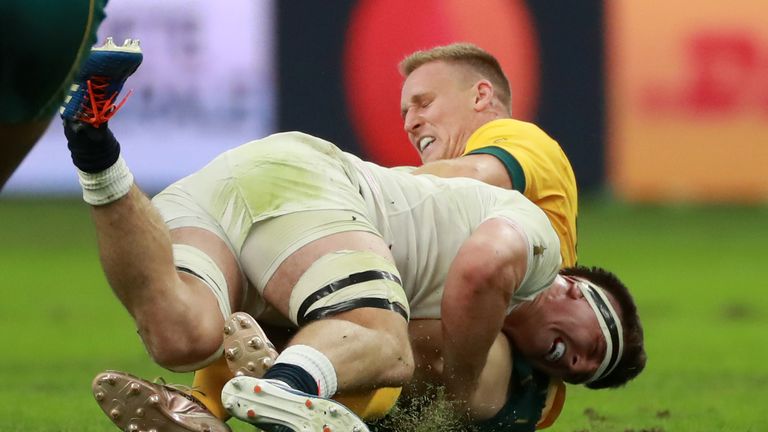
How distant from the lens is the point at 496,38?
14.6 m

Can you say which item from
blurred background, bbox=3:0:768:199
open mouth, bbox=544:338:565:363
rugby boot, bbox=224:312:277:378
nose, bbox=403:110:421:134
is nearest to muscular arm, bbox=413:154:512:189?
open mouth, bbox=544:338:565:363

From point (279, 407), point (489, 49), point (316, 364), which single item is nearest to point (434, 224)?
point (316, 364)

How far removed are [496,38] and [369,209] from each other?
9.96 metres

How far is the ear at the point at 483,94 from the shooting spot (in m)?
6.39

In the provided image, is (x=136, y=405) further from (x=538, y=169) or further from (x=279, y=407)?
(x=538, y=169)

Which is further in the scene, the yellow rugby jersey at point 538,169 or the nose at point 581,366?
the yellow rugby jersey at point 538,169

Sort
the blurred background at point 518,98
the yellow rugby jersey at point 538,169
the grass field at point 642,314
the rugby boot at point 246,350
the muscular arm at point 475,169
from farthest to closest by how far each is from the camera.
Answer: the blurred background at point 518,98
the grass field at point 642,314
the yellow rugby jersey at point 538,169
the muscular arm at point 475,169
the rugby boot at point 246,350

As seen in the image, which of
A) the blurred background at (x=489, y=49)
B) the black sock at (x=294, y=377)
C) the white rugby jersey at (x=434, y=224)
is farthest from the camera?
the blurred background at (x=489, y=49)

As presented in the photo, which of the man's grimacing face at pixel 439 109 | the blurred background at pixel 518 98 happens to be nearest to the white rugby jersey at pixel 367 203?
the man's grimacing face at pixel 439 109

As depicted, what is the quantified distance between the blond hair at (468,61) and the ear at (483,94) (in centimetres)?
5

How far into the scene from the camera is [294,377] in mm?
4070

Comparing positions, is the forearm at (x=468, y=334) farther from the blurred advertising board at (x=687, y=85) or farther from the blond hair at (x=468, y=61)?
the blurred advertising board at (x=687, y=85)

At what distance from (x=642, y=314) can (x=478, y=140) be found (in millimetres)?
4624

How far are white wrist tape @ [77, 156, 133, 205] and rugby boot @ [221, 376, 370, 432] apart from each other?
2.05ft
